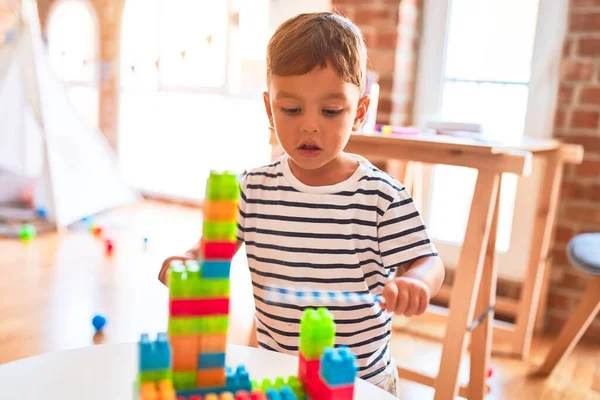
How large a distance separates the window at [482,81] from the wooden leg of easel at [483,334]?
0.51 metres

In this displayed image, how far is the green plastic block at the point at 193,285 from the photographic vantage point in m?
0.45

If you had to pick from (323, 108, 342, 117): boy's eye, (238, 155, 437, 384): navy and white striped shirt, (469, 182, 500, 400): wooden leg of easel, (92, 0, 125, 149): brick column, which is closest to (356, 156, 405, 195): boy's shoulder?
(238, 155, 437, 384): navy and white striped shirt

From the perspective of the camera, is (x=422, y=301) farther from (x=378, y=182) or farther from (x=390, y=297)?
(x=378, y=182)

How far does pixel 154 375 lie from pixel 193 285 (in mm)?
73

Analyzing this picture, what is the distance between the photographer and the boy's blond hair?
0.75m

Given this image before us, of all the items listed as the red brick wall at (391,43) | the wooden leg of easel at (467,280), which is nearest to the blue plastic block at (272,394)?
the wooden leg of easel at (467,280)

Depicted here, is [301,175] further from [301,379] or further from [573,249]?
[573,249]

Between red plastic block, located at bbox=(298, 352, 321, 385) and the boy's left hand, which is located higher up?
the boy's left hand

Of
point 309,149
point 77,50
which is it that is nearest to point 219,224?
point 309,149

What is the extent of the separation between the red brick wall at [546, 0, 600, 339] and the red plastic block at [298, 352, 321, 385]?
67.0 inches

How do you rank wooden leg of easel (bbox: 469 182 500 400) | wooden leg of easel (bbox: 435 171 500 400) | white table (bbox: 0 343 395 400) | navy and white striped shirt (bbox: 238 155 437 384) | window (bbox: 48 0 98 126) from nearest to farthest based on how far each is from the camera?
1. white table (bbox: 0 343 395 400)
2. navy and white striped shirt (bbox: 238 155 437 384)
3. wooden leg of easel (bbox: 435 171 500 400)
4. wooden leg of easel (bbox: 469 182 500 400)
5. window (bbox: 48 0 98 126)

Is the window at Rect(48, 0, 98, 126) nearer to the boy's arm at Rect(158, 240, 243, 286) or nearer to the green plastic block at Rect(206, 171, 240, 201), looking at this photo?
the boy's arm at Rect(158, 240, 243, 286)

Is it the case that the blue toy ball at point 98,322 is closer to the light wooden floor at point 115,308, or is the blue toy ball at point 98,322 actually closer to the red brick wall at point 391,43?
the light wooden floor at point 115,308

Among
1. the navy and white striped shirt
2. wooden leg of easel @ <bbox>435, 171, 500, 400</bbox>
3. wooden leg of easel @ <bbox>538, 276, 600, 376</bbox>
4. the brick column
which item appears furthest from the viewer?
the brick column
